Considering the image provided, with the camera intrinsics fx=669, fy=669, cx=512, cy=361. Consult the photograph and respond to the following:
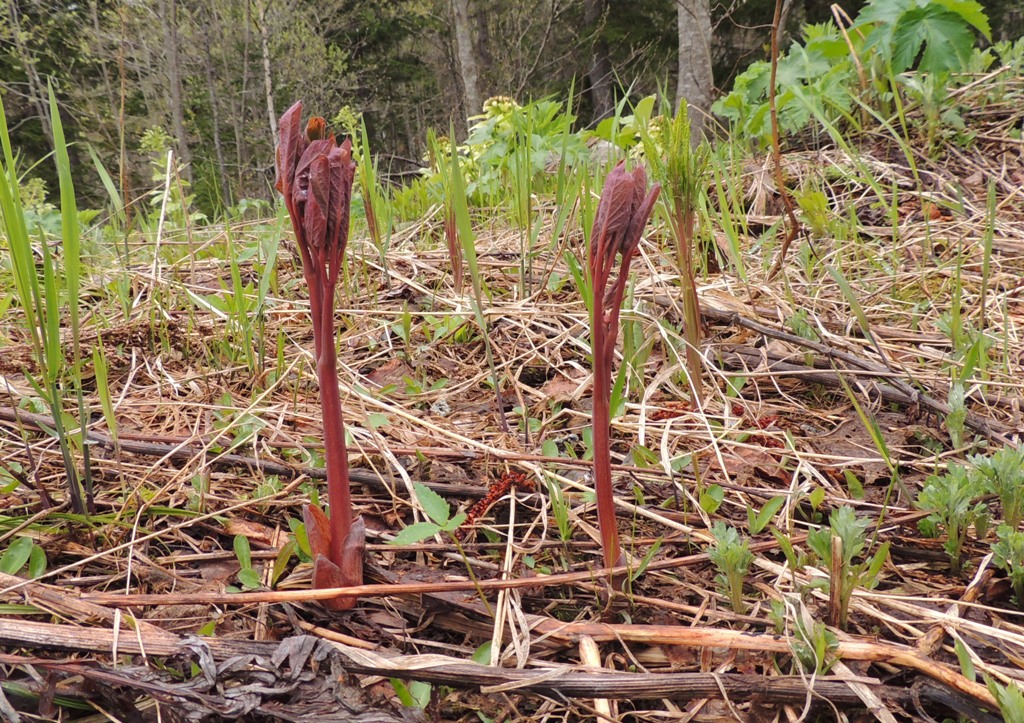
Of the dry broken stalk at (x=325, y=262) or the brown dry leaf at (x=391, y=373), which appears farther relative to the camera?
the brown dry leaf at (x=391, y=373)

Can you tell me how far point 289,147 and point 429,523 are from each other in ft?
1.93

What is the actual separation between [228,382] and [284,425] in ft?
1.08

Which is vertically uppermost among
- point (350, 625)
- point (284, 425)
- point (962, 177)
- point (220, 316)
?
point (962, 177)

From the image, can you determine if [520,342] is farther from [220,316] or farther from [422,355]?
[220,316]

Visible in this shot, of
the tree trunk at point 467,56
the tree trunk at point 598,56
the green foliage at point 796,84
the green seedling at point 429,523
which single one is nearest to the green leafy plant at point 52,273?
the green seedling at point 429,523

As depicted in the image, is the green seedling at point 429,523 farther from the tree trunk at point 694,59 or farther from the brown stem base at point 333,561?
the tree trunk at point 694,59

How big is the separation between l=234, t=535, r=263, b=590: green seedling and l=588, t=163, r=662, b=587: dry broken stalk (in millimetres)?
508

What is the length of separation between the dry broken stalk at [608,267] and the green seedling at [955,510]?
51cm

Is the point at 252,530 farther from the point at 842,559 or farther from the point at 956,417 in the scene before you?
the point at 956,417

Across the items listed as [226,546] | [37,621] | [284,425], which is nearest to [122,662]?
[37,621]

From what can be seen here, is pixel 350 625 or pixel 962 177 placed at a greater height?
pixel 962 177

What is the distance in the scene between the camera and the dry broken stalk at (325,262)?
0.83 meters

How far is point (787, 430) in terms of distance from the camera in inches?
57.2

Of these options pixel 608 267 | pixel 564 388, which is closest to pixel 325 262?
pixel 608 267
